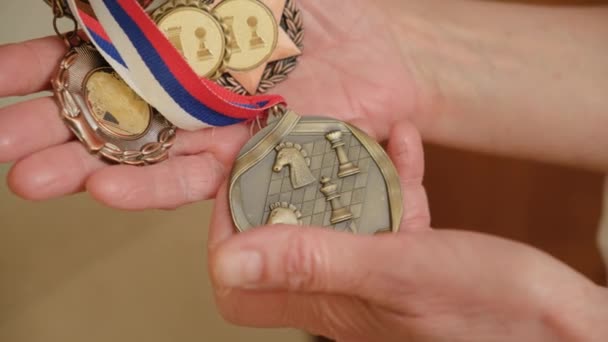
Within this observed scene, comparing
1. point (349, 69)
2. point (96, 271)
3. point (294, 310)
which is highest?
point (349, 69)

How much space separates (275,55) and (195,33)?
5.5 inches

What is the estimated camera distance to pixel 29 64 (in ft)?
3.31

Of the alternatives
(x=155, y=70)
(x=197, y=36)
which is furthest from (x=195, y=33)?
(x=155, y=70)

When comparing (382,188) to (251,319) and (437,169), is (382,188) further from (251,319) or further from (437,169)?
(437,169)

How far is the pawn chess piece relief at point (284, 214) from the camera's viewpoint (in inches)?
37.4

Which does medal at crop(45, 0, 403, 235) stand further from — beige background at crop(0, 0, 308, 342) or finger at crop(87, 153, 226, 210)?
beige background at crop(0, 0, 308, 342)

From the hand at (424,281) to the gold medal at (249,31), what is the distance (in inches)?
16.9

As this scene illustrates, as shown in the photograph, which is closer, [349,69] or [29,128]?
[29,128]

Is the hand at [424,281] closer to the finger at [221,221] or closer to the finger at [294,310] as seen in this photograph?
the finger at [294,310]

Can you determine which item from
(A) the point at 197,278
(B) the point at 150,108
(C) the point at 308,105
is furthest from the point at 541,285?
(A) the point at 197,278

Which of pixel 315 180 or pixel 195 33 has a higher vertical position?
pixel 195 33

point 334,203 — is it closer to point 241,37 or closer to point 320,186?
point 320,186

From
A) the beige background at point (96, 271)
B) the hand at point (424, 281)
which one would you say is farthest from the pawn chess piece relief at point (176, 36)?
the hand at point (424, 281)

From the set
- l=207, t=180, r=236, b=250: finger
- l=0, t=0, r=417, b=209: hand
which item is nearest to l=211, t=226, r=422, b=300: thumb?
l=207, t=180, r=236, b=250: finger
